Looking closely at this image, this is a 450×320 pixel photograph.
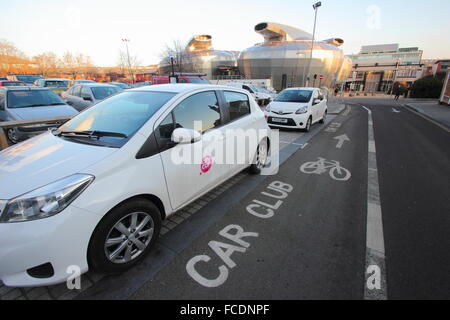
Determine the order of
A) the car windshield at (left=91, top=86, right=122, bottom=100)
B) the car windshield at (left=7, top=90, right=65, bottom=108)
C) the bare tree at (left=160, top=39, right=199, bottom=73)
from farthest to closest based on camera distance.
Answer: the bare tree at (left=160, top=39, right=199, bottom=73) → the car windshield at (left=91, top=86, right=122, bottom=100) → the car windshield at (left=7, top=90, right=65, bottom=108)

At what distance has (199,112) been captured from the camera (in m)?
2.88

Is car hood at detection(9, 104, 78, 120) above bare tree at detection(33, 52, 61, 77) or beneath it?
beneath

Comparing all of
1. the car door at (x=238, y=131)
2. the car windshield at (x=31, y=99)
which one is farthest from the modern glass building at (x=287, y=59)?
the car door at (x=238, y=131)

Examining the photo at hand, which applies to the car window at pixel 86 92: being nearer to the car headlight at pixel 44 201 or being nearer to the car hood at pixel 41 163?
the car hood at pixel 41 163

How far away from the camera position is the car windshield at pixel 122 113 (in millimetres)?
2367

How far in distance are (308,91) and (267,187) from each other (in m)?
6.69

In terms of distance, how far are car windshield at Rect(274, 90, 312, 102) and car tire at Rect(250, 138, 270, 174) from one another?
5.06 metres

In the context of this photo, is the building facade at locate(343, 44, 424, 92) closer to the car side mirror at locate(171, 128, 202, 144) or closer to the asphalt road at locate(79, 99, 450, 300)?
the asphalt road at locate(79, 99, 450, 300)

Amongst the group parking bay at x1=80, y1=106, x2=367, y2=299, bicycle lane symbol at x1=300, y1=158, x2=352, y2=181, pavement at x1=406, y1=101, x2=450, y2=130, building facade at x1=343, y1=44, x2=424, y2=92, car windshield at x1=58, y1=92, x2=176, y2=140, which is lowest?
parking bay at x1=80, y1=106, x2=367, y2=299

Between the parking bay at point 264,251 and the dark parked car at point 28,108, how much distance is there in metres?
5.29

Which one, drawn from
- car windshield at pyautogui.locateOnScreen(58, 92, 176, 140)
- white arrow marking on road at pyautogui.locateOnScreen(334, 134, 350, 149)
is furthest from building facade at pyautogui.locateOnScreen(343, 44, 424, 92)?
car windshield at pyautogui.locateOnScreen(58, 92, 176, 140)

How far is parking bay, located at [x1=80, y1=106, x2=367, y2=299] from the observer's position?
2.01m

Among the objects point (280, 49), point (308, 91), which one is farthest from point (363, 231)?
point (280, 49)

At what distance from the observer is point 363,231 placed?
2.85 m
